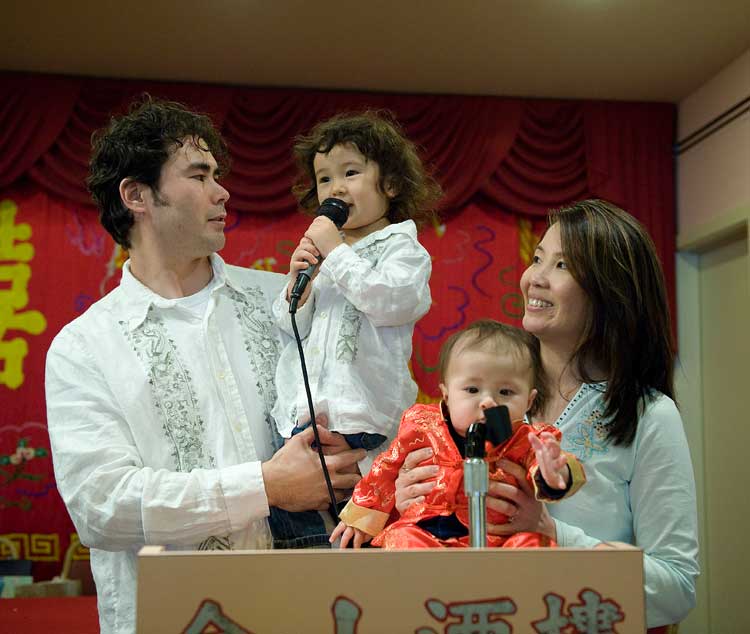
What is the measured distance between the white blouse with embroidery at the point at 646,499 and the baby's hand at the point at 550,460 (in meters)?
0.21

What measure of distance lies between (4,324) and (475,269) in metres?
2.67

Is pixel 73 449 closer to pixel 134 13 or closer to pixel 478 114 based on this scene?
pixel 134 13

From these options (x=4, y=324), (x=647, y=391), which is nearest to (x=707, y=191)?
(x=647, y=391)

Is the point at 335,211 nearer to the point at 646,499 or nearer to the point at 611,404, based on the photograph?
the point at 611,404

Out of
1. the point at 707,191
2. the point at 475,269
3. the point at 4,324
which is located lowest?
the point at 4,324

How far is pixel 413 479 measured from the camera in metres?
1.55

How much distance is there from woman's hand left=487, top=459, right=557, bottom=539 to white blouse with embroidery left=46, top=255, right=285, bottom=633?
0.53m

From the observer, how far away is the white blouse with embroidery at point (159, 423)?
1.73 metres

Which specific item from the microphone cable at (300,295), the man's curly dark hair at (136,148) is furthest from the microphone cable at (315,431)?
the man's curly dark hair at (136,148)

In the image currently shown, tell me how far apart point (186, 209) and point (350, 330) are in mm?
479

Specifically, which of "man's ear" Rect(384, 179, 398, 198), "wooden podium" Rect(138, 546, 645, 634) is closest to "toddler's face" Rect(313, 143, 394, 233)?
"man's ear" Rect(384, 179, 398, 198)

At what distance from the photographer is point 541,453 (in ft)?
4.12

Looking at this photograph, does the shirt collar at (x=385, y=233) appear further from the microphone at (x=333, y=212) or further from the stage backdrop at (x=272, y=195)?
the stage backdrop at (x=272, y=195)

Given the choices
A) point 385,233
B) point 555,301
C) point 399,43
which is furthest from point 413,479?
point 399,43
